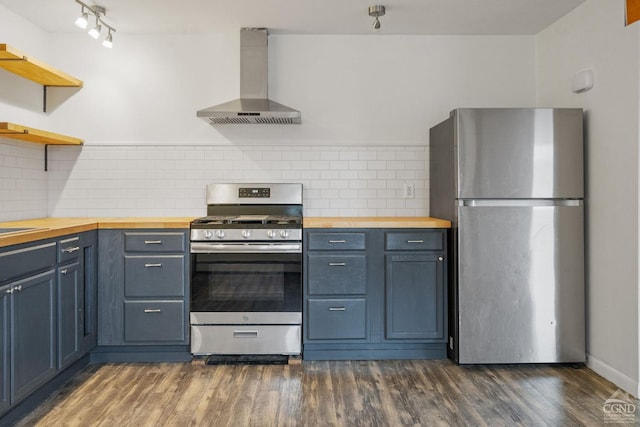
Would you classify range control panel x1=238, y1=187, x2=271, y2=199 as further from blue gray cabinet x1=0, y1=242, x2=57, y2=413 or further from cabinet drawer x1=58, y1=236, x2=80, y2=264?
blue gray cabinet x1=0, y1=242, x2=57, y2=413

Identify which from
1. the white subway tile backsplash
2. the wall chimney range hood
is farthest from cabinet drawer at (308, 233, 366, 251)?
the wall chimney range hood

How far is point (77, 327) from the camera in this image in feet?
8.73

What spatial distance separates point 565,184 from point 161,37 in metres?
3.15

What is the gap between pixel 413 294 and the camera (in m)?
2.95

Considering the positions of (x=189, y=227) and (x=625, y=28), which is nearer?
(x=625, y=28)

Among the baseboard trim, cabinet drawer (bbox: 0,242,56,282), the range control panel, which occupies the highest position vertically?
the range control panel

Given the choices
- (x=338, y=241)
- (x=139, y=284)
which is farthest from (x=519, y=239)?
(x=139, y=284)

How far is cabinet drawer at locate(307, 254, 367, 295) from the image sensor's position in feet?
9.66

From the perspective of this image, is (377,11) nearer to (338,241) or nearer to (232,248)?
(338,241)

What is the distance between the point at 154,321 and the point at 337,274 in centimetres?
126

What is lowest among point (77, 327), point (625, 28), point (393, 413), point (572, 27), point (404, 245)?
point (393, 413)

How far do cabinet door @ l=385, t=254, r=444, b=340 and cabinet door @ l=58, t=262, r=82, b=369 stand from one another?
1.94 meters

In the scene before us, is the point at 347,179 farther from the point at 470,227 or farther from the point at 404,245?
the point at 470,227

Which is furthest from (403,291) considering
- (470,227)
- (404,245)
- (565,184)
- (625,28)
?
(625,28)
